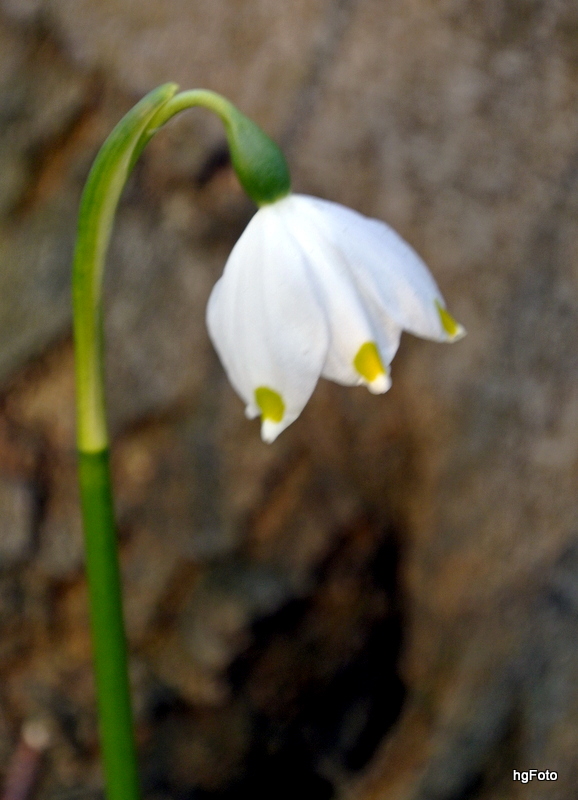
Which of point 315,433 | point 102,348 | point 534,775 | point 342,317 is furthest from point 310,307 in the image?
point 534,775

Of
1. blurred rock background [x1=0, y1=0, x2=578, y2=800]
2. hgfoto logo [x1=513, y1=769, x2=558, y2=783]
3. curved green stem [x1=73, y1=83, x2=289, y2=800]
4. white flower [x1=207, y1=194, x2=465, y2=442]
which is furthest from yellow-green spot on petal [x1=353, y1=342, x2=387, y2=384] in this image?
hgfoto logo [x1=513, y1=769, x2=558, y2=783]

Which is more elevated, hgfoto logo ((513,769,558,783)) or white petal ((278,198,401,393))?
white petal ((278,198,401,393))

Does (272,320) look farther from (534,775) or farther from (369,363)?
(534,775)

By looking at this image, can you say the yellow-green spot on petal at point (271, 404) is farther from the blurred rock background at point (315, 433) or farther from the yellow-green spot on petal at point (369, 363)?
the blurred rock background at point (315, 433)

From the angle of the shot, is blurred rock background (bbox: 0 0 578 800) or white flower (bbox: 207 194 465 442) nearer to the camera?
white flower (bbox: 207 194 465 442)

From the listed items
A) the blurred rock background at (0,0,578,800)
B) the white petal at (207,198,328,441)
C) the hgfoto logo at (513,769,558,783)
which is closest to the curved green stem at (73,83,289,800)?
the white petal at (207,198,328,441)

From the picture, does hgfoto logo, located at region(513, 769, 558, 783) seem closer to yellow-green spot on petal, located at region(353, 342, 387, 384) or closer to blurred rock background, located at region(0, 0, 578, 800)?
blurred rock background, located at region(0, 0, 578, 800)

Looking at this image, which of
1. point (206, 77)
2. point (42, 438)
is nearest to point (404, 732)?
point (42, 438)

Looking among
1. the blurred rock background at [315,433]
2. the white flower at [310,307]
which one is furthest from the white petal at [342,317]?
the blurred rock background at [315,433]
